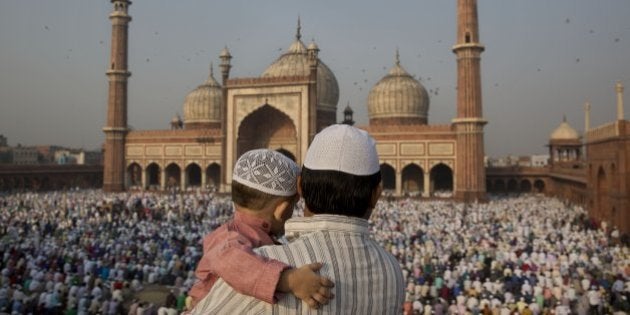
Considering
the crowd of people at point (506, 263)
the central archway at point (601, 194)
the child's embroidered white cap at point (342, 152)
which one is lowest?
the crowd of people at point (506, 263)

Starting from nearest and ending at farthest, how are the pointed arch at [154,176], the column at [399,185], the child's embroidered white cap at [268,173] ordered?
the child's embroidered white cap at [268,173], the column at [399,185], the pointed arch at [154,176]

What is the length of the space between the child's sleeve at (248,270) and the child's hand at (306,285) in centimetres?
2

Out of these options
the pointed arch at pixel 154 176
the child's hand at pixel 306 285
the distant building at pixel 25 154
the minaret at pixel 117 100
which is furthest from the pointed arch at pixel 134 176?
the child's hand at pixel 306 285

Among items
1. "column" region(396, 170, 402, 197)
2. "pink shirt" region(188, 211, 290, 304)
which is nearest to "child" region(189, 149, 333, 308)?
"pink shirt" region(188, 211, 290, 304)

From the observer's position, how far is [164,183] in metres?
34.4

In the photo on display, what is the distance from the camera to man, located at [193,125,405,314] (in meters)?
1.20

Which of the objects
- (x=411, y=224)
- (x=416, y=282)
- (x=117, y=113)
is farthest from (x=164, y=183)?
(x=416, y=282)

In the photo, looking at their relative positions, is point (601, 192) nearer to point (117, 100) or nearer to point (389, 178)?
point (389, 178)

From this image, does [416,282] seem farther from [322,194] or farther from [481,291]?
[322,194]

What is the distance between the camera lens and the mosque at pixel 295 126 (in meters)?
27.2

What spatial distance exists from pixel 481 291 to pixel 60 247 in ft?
32.8

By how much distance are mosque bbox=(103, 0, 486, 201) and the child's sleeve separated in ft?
87.1

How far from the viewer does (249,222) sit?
1606 mm

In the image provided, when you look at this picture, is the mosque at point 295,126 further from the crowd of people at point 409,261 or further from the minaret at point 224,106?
the crowd of people at point 409,261
